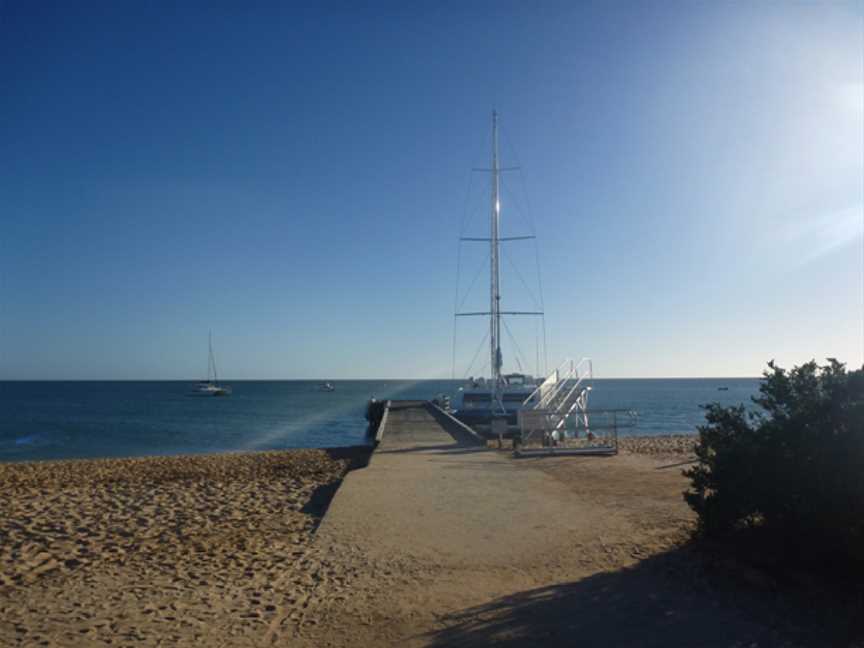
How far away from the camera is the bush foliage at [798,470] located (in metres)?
5.51

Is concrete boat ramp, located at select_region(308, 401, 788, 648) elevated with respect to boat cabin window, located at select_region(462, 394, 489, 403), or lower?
lower

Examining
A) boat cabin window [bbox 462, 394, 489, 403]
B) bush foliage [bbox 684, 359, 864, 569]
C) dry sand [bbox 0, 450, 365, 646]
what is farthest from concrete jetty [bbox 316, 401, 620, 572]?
boat cabin window [bbox 462, 394, 489, 403]

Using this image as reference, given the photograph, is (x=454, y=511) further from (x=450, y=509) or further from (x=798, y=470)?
(x=798, y=470)

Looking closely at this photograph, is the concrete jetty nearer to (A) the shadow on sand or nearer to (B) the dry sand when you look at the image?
(B) the dry sand

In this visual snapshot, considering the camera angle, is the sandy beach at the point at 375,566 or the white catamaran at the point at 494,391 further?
the white catamaran at the point at 494,391

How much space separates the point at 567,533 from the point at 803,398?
3170 millimetres

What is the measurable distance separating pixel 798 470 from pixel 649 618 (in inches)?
84.1

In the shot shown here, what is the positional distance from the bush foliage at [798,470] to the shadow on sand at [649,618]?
64cm

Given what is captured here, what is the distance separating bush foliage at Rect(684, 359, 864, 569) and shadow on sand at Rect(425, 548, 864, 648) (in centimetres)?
64

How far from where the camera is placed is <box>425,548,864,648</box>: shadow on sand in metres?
4.71

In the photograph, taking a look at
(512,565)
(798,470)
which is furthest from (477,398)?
(798,470)

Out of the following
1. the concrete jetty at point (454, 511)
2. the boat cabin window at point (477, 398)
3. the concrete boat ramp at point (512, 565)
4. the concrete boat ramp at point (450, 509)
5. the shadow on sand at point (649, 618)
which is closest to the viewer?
the shadow on sand at point (649, 618)

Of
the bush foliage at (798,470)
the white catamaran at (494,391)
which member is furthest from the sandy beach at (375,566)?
the white catamaran at (494,391)

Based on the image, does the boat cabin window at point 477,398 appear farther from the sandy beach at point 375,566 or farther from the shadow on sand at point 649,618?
the shadow on sand at point 649,618
